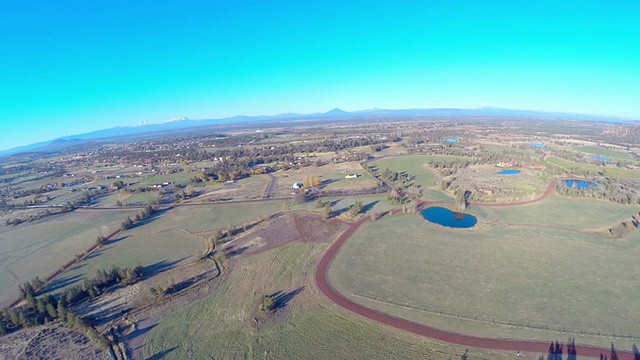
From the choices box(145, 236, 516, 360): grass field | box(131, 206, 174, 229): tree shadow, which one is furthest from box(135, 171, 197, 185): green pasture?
box(145, 236, 516, 360): grass field

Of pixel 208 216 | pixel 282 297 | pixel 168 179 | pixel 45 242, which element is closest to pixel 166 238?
pixel 208 216

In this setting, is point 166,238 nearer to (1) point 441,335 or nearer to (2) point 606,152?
(1) point 441,335

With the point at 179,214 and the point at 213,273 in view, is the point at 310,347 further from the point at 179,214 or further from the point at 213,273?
the point at 179,214

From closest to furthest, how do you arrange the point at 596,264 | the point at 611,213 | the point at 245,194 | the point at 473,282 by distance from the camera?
1. the point at 473,282
2. the point at 596,264
3. the point at 611,213
4. the point at 245,194

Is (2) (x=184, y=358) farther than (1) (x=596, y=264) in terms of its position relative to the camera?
No

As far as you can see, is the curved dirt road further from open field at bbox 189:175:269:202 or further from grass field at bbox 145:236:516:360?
open field at bbox 189:175:269:202

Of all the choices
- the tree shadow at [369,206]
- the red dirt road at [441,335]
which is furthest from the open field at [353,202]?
the red dirt road at [441,335]

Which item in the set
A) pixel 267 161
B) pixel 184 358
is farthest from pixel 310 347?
pixel 267 161
